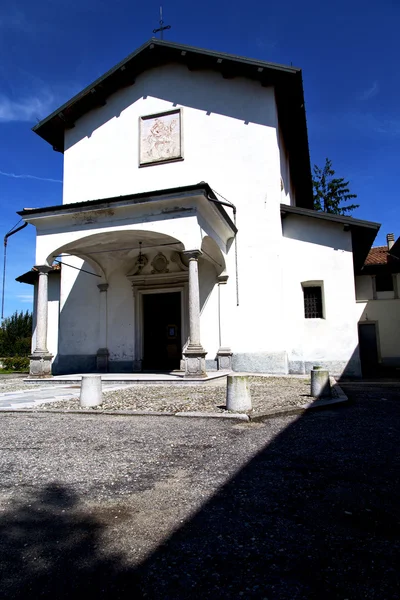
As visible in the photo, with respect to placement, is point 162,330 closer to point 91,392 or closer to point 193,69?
point 91,392

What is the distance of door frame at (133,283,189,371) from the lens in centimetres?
1470

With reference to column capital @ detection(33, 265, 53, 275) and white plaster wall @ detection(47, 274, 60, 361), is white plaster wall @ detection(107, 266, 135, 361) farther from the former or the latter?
column capital @ detection(33, 265, 53, 275)

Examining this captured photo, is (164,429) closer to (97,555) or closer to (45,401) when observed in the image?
(97,555)

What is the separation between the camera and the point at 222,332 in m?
13.8

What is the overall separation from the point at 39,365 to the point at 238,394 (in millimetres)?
7997

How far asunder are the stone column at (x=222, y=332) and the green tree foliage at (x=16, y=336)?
72.3 ft

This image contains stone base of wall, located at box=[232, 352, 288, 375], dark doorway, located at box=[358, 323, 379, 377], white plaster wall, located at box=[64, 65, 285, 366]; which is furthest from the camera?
dark doorway, located at box=[358, 323, 379, 377]

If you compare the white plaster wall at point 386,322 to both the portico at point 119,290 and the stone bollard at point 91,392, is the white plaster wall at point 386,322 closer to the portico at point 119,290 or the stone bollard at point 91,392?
the portico at point 119,290

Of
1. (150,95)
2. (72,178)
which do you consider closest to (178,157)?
(150,95)

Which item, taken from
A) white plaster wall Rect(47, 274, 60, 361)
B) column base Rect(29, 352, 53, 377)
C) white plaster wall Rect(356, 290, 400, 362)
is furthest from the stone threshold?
white plaster wall Rect(356, 290, 400, 362)

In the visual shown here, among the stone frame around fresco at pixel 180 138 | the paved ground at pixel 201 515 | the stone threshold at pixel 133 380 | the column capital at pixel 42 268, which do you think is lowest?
the paved ground at pixel 201 515

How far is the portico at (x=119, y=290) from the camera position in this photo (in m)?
12.4

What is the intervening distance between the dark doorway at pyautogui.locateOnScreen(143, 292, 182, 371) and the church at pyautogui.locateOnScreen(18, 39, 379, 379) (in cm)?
4

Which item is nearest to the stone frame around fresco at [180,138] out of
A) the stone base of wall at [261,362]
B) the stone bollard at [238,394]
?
the stone base of wall at [261,362]
